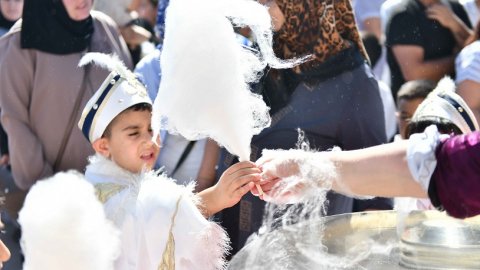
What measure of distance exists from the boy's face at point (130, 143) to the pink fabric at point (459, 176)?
1.60 meters

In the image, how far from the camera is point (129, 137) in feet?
11.8

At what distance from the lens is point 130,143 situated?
3566 millimetres

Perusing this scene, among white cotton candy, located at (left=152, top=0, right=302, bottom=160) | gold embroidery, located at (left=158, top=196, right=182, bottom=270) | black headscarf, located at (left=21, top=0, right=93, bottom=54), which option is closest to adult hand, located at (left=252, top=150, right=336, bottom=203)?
white cotton candy, located at (left=152, top=0, right=302, bottom=160)

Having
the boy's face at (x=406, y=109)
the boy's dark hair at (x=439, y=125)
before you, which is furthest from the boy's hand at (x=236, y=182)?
the boy's face at (x=406, y=109)

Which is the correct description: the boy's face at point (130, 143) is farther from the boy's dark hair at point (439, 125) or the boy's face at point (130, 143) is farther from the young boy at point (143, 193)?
the boy's dark hair at point (439, 125)

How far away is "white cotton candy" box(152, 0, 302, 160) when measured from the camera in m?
2.68

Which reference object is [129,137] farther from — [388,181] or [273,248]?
[388,181]

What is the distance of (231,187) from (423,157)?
2.98 ft

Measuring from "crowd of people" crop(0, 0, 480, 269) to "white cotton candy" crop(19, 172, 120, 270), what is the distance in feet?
0.62

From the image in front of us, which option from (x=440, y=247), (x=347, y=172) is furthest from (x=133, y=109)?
(x=440, y=247)

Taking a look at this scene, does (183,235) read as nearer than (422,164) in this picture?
No

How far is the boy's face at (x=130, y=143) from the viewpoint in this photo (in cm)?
355

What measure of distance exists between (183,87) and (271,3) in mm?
1222

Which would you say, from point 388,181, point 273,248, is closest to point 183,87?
point 273,248
